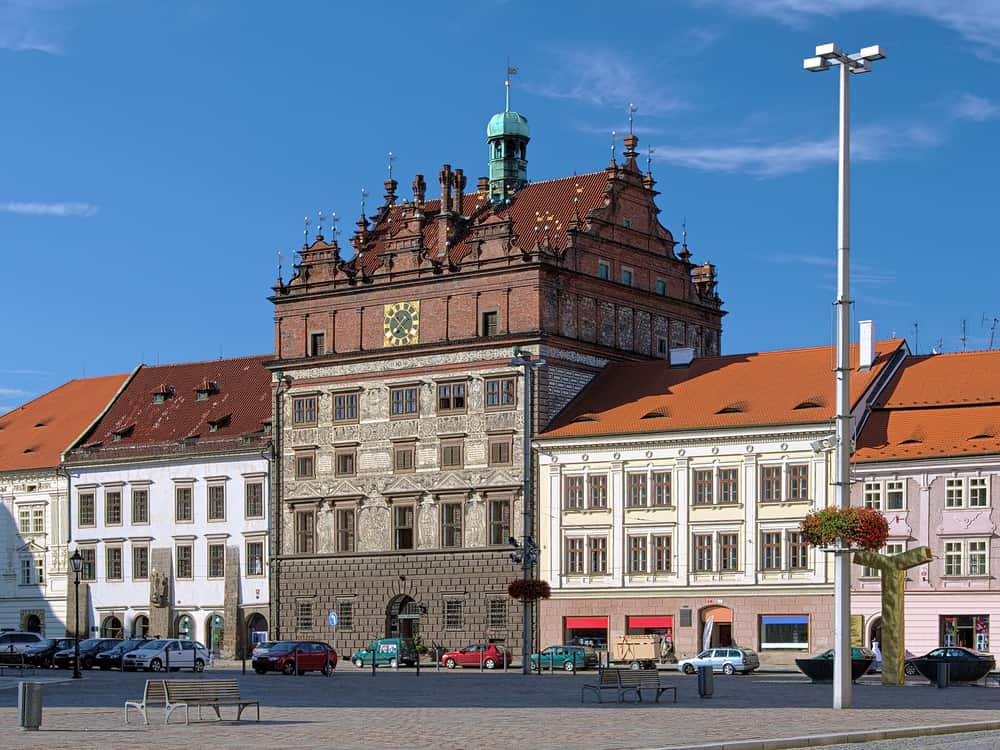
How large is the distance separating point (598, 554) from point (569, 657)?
996 cm

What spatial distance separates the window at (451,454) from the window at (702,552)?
12.9m

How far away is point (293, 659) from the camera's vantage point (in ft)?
245

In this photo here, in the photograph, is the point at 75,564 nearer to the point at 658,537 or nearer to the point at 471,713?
the point at 658,537

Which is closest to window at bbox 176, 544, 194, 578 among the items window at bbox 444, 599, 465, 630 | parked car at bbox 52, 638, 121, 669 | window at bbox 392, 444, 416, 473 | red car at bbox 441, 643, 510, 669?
window at bbox 392, 444, 416, 473

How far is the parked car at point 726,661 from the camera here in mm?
74688

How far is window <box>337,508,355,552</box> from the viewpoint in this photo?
96.9 meters

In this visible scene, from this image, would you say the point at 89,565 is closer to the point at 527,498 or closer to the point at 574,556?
the point at 574,556

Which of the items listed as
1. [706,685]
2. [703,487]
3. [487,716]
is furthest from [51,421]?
[487,716]

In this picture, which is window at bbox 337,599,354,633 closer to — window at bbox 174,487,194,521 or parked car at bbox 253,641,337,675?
window at bbox 174,487,194,521

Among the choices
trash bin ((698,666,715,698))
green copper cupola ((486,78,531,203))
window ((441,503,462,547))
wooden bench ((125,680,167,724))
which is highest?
green copper cupola ((486,78,531,203))

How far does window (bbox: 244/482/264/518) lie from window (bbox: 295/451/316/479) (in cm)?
300

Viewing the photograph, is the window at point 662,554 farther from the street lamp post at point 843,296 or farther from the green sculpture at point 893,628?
the street lamp post at point 843,296

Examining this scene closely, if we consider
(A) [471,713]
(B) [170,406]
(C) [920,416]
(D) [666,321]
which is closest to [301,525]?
(B) [170,406]

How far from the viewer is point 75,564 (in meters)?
78.2
